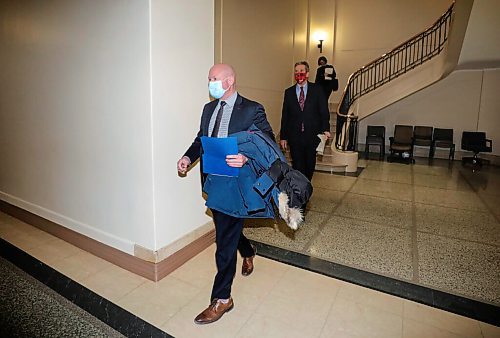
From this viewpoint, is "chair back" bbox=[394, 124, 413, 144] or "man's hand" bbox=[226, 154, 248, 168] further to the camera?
"chair back" bbox=[394, 124, 413, 144]

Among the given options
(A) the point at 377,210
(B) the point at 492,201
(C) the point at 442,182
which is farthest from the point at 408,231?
(C) the point at 442,182

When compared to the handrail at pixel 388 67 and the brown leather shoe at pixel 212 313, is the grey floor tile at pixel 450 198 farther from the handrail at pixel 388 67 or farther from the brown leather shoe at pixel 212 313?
the brown leather shoe at pixel 212 313

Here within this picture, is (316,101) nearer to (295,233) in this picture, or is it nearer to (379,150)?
(295,233)

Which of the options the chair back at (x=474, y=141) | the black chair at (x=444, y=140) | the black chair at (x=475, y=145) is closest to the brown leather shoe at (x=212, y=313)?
the black chair at (x=475, y=145)

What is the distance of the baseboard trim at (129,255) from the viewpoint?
251 centimetres

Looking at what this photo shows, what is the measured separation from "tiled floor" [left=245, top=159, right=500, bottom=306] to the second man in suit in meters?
0.79

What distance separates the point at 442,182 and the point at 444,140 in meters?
3.26

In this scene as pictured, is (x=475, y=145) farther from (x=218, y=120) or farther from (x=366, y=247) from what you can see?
(x=218, y=120)

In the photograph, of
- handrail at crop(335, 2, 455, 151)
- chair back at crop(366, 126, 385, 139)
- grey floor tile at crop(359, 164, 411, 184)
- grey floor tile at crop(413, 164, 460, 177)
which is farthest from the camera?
chair back at crop(366, 126, 385, 139)

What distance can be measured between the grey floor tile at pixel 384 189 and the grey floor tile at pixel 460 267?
61.4 inches

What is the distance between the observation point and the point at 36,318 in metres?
2.03

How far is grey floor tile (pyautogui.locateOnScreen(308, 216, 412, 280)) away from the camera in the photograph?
9.00 feet

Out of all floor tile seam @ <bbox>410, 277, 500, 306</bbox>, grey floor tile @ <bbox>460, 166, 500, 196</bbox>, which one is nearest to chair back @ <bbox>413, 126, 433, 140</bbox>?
grey floor tile @ <bbox>460, 166, 500, 196</bbox>

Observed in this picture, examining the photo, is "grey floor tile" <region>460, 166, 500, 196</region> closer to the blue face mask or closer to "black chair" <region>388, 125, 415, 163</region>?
"black chair" <region>388, 125, 415, 163</region>
